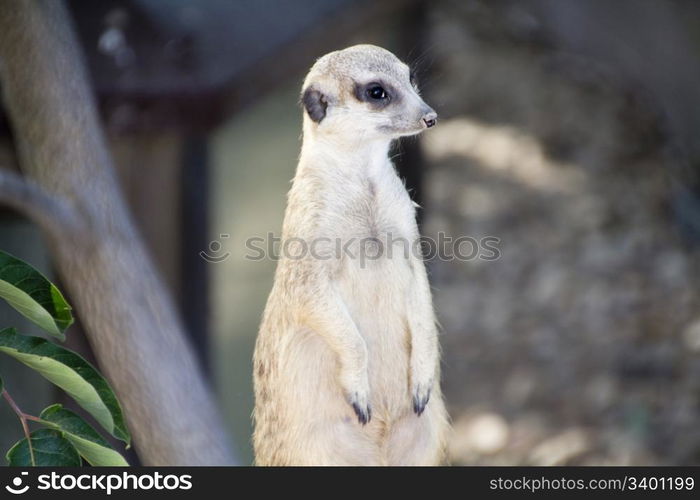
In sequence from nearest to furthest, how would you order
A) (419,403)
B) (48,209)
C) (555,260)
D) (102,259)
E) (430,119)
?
(430,119)
(419,403)
(48,209)
(102,259)
(555,260)

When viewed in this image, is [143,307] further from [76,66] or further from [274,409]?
[274,409]

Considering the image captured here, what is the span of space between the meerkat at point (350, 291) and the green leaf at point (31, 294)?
0.84 ft

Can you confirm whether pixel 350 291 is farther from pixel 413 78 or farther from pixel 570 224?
pixel 570 224

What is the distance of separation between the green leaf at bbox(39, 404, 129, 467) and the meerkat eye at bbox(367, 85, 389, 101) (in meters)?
0.51

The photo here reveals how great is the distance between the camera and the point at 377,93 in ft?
3.88

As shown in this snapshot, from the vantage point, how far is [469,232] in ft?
12.1

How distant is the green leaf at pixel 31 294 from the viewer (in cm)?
120

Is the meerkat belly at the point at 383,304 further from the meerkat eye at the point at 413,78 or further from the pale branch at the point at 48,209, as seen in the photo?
the pale branch at the point at 48,209

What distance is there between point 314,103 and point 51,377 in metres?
0.46

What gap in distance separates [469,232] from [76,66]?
2.12 metres

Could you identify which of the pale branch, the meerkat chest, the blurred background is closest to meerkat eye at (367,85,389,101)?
the meerkat chest

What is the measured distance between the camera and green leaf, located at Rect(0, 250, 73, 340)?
3.93 ft

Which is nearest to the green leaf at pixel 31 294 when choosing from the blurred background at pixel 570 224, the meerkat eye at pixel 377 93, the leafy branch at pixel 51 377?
the leafy branch at pixel 51 377
